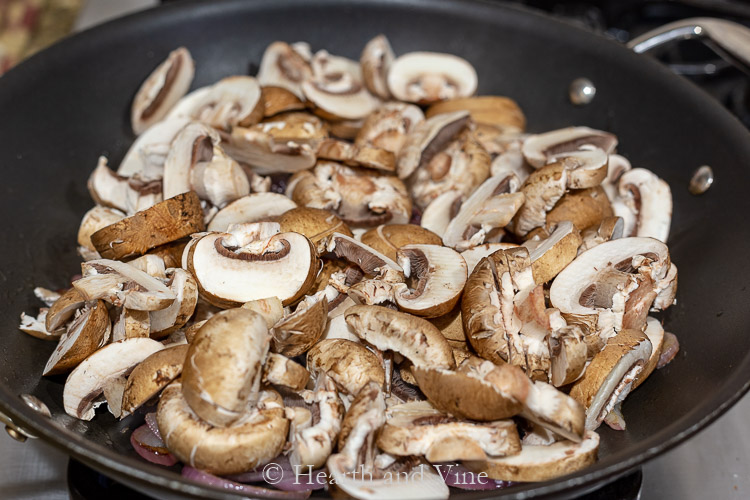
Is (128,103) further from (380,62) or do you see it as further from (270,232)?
(270,232)

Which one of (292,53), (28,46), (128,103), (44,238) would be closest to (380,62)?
(292,53)

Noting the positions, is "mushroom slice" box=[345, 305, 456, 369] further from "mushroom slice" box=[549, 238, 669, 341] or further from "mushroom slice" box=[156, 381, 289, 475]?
"mushroom slice" box=[549, 238, 669, 341]

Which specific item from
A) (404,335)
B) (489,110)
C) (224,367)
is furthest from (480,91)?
(224,367)

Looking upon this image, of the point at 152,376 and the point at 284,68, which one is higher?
the point at 284,68

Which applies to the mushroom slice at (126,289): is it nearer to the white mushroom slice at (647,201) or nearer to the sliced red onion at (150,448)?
the sliced red onion at (150,448)

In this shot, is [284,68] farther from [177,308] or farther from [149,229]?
[177,308]

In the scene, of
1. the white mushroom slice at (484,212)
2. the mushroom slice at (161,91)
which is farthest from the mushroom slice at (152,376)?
the mushroom slice at (161,91)
